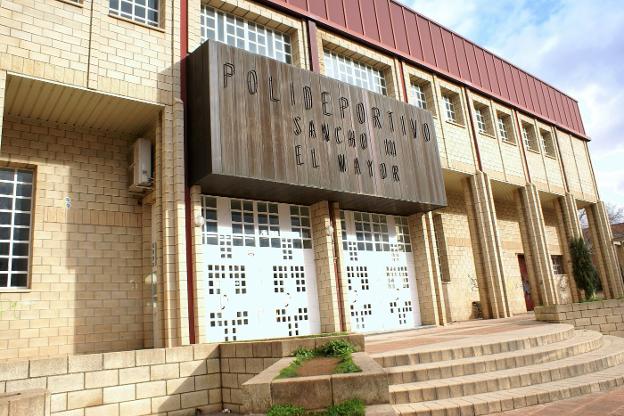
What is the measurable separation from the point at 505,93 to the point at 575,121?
25.8ft

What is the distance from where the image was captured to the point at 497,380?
256 inches

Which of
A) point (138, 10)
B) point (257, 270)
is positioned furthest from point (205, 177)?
point (138, 10)

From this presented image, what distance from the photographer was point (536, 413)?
558 cm

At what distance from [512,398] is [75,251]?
365 inches

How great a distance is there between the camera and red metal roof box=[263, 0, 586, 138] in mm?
14555

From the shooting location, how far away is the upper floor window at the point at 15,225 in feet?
31.3

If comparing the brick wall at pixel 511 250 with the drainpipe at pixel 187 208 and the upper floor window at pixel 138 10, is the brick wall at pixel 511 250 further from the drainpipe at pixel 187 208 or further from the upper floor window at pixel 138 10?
the upper floor window at pixel 138 10

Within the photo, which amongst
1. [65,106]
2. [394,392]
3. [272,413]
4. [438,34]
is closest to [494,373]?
[394,392]

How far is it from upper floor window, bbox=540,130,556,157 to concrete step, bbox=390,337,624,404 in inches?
685

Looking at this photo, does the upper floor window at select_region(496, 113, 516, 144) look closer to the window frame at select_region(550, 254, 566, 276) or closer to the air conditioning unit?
the window frame at select_region(550, 254, 566, 276)

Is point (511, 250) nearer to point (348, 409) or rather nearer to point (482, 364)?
point (482, 364)

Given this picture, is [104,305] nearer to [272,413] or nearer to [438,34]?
[272,413]

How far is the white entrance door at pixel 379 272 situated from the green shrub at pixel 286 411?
24.9 feet

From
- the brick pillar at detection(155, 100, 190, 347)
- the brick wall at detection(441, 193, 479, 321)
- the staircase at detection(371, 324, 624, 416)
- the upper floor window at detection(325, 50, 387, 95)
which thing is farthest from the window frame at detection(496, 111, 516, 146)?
the brick pillar at detection(155, 100, 190, 347)
